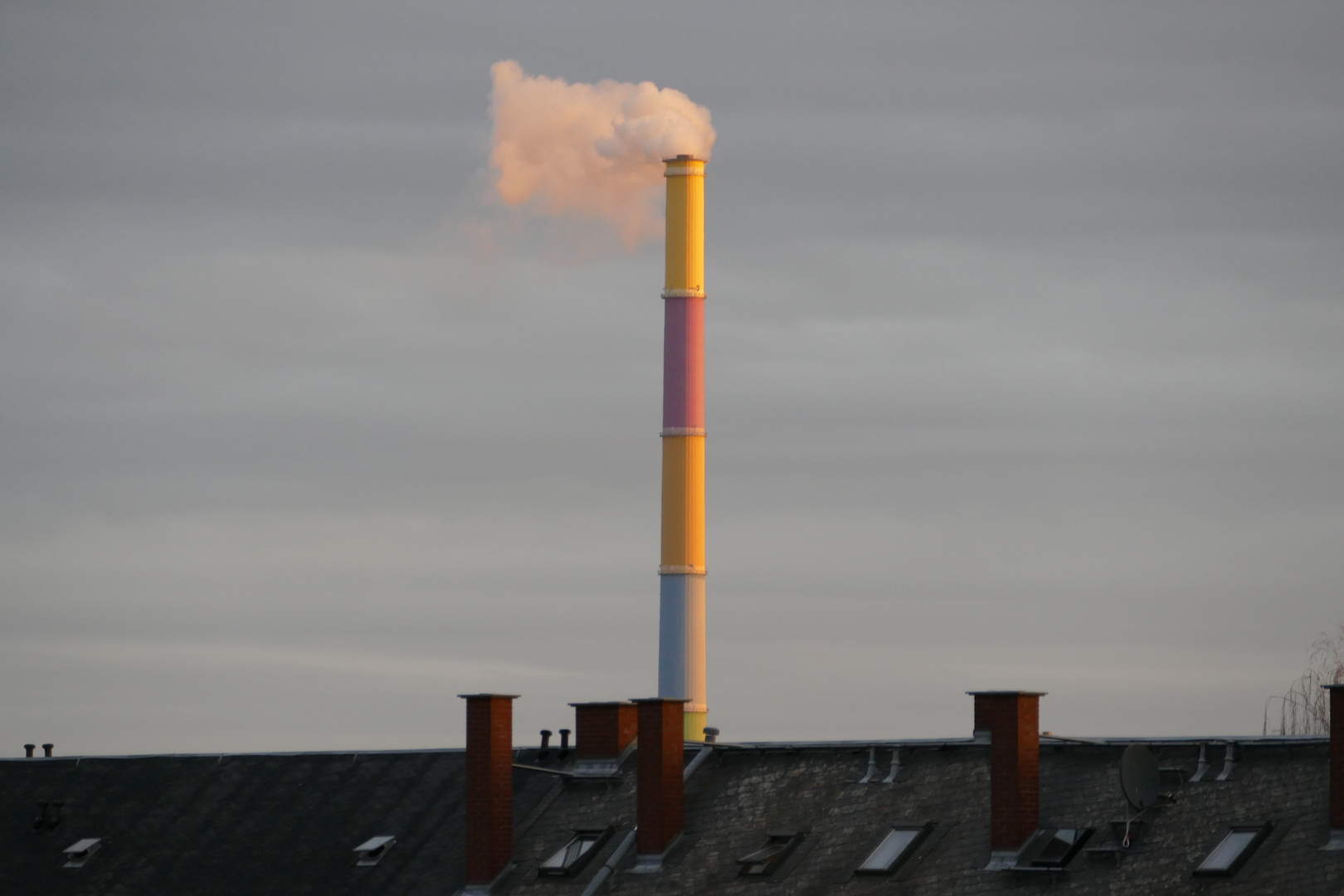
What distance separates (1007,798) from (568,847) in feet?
30.0

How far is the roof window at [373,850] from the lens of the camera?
44938mm

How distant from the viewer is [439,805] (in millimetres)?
46031

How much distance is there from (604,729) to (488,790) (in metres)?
3.10

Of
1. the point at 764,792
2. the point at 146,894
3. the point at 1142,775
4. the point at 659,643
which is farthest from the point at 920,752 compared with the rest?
the point at 659,643

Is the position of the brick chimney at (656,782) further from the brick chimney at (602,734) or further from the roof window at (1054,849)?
the roof window at (1054,849)

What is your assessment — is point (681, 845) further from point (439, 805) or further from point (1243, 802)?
point (1243, 802)

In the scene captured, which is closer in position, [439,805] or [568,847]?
[568,847]

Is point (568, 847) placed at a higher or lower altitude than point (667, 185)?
lower

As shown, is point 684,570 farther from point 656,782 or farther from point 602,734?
point 656,782

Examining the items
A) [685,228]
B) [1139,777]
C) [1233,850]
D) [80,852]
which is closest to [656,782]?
[1139,777]

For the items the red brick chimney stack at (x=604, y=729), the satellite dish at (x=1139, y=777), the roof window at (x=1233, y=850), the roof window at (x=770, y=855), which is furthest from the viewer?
the red brick chimney stack at (x=604, y=729)

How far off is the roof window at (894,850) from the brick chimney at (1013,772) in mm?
1578

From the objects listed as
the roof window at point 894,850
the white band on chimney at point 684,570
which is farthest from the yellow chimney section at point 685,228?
the roof window at point 894,850

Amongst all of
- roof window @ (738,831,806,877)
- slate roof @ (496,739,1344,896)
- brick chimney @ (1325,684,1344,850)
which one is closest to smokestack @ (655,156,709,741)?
slate roof @ (496,739,1344,896)
